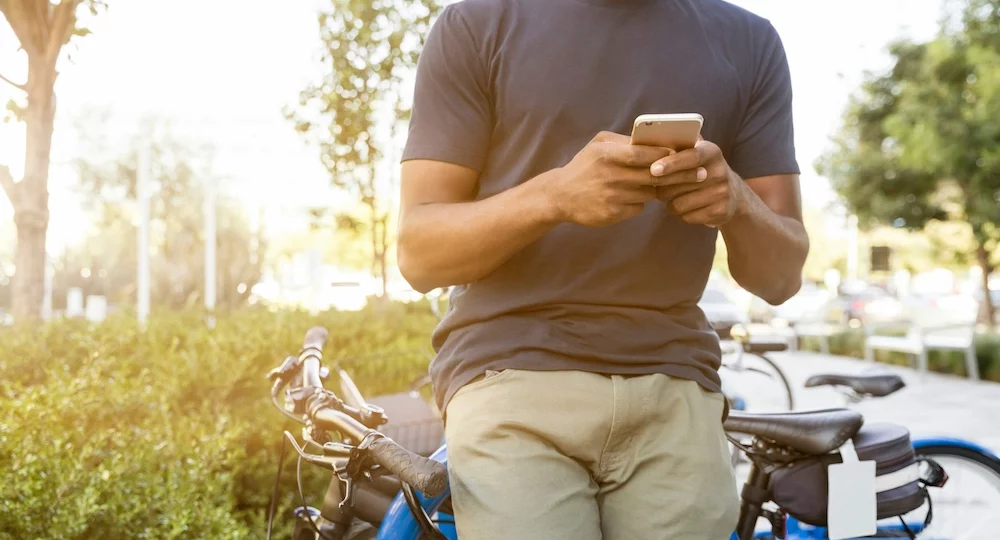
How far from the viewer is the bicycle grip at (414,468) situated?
1398mm

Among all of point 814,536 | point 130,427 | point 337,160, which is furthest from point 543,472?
point 337,160

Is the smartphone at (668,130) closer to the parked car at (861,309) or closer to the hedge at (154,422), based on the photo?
the hedge at (154,422)

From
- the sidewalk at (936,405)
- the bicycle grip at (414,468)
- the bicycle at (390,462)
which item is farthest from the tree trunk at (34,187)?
the sidewalk at (936,405)

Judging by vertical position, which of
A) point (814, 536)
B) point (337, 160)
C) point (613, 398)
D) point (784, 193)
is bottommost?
point (814, 536)

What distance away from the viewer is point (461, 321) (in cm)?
156

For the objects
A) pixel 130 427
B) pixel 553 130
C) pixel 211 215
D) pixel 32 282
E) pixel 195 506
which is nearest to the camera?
pixel 553 130

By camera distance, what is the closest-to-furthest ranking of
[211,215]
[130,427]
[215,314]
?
[130,427] < [215,314] < [211,215]

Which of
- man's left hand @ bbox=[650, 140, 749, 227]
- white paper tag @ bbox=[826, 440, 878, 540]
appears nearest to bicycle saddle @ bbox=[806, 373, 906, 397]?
white paper tag @ bbox=[826, 440, 878, 540]

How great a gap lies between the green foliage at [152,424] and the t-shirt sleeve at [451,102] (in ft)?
5.41

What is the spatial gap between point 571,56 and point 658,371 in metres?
0.55

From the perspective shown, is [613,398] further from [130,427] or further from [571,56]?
[130,427]

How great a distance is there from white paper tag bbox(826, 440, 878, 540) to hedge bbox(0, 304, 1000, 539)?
1504mm

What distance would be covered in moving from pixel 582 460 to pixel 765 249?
1.63 feet

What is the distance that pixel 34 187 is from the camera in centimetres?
507
